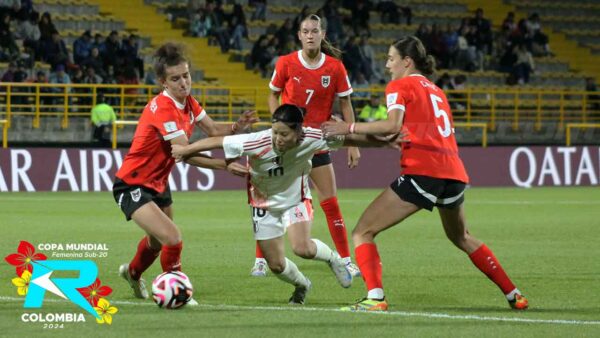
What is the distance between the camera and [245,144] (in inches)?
347

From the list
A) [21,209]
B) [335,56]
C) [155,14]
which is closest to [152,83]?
[155,14]

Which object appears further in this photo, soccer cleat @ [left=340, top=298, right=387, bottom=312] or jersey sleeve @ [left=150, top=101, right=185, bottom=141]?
jersey sleeve @ [left=150, top=101, right=185, bottom=141]

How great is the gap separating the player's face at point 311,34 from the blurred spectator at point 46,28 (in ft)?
62.2

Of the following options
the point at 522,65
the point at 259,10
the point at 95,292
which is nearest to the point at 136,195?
the point at 95,292

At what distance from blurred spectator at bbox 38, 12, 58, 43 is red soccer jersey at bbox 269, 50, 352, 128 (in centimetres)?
1868

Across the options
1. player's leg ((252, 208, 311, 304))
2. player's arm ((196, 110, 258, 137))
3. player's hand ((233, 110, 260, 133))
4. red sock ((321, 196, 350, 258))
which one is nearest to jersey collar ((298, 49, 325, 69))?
red sock ((321, 196, 350, 258))

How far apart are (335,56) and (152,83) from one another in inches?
733

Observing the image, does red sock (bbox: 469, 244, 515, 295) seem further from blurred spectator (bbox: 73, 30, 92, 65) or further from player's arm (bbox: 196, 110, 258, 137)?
blurred spectator (bbox: 73, 30, 92, 65)

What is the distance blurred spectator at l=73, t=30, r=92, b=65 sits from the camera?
29.5 metres

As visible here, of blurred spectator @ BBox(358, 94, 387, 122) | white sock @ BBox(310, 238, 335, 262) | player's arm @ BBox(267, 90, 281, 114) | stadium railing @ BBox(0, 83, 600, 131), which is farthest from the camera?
blurred spectator @ BBox(358, 94, 387, 122)

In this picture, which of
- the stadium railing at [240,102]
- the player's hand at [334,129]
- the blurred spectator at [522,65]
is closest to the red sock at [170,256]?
the player's hand at [334,129]

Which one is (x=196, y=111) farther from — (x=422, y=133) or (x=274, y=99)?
(x=274, y=99)

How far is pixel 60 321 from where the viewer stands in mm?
8125

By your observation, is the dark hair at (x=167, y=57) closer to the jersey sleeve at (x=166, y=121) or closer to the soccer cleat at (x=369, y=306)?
the jersey sleeve at (x=166, y=121)
